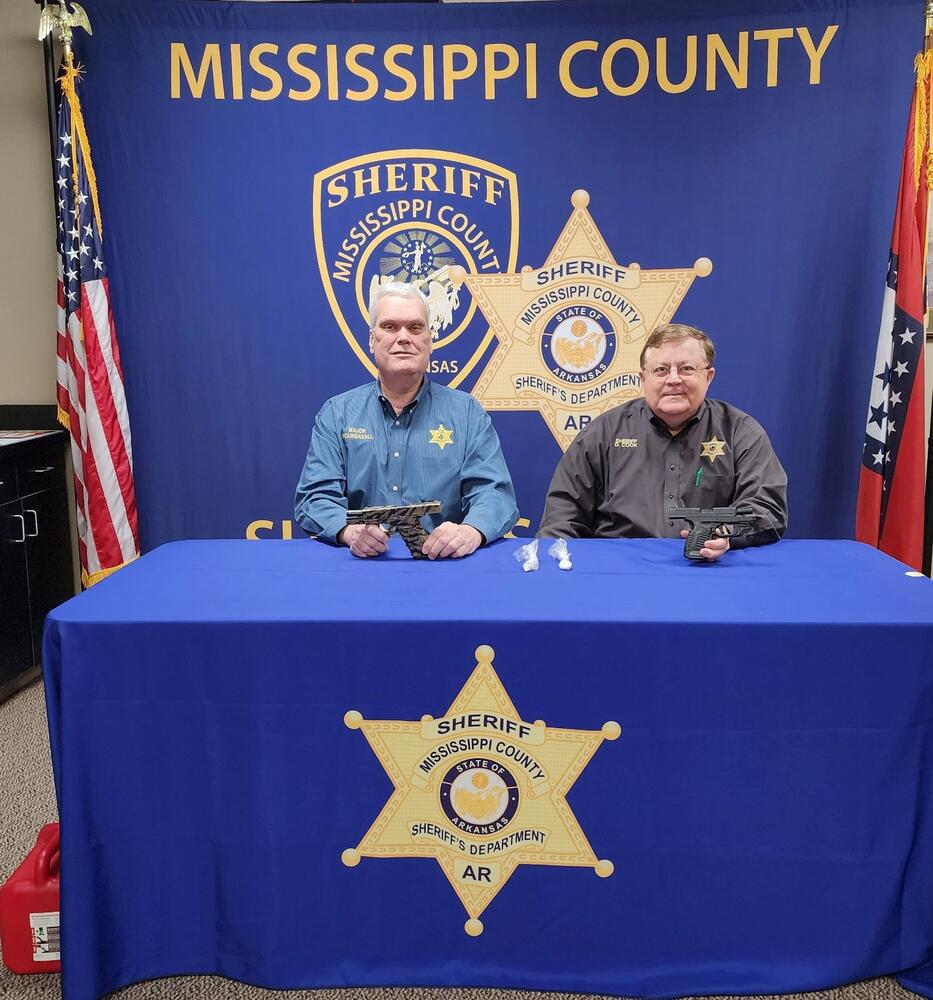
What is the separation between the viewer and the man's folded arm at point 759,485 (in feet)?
6.14

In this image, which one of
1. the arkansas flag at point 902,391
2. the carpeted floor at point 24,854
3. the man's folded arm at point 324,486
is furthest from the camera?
the arkansas flag at point 902,391

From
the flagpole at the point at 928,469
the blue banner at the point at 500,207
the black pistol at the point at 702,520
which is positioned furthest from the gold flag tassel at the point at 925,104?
the black pistol at the point at 702,520

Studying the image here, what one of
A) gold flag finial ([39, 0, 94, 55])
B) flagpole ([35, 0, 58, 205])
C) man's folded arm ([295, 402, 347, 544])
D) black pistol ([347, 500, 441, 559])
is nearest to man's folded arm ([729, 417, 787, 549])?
black pistol ([347, 500, 441, 559])

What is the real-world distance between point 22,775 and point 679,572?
6.76 ft

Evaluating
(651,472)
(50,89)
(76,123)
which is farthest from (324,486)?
(50,89)

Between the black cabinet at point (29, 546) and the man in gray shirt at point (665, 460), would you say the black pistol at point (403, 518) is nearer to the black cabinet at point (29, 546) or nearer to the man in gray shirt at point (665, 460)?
the man in gray shirt at point (665, 460)

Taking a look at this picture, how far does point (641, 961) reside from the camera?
140 centimetres

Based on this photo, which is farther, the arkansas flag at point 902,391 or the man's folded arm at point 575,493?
the arkansas flag at point 902,391

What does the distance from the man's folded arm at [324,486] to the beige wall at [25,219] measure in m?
1.90

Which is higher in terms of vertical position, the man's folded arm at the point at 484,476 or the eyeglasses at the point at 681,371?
the eyeglasses at the point at 681,371

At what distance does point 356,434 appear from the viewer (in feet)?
7.27

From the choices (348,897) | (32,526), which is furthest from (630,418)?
(32,526)

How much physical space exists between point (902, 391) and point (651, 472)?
1351 mm

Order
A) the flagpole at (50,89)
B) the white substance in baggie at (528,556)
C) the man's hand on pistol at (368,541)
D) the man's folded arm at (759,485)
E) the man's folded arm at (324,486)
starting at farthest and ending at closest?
the flagpole at (50,89)
the man's folded arm at (324,486)
the man's folded arm at (759,485)
the man's hand on pistol at (368,541)
the white substance in baggie at (528,556)
